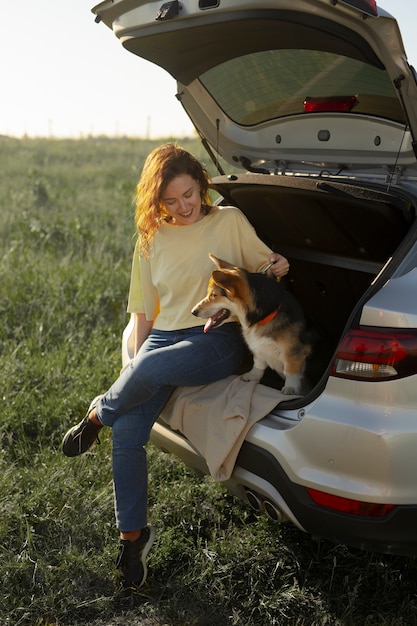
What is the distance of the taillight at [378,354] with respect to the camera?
2533mm

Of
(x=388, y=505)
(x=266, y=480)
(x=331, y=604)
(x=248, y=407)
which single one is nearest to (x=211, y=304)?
(x=248, y=407)

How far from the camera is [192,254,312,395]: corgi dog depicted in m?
3.21

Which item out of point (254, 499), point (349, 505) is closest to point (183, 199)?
point (254, 499)

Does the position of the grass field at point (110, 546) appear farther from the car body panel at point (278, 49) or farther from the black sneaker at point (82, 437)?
the car body panel at point (278, 49)

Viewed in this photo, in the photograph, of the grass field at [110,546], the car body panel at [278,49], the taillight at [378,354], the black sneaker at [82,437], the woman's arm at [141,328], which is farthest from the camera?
the woman's arm at [141,328]

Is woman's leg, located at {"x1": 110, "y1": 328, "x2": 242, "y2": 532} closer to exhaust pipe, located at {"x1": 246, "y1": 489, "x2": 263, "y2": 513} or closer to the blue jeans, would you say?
the blue jeans

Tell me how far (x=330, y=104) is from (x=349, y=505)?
210cm

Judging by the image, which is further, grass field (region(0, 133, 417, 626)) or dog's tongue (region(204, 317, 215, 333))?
dog's tongue (region(204, 317, 215, 333))

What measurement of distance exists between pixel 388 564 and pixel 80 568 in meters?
1.38

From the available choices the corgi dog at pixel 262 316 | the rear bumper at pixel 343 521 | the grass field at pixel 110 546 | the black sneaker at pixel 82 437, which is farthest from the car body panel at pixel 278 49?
the grass field at pixel 110 546

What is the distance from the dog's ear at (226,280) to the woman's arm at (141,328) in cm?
63

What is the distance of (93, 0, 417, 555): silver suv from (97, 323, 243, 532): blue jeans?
0.18m

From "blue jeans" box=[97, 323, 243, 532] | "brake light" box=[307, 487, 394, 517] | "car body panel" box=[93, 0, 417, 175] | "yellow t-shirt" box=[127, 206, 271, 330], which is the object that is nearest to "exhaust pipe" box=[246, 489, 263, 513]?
"brake light" box=[307, 487, 394, 517]

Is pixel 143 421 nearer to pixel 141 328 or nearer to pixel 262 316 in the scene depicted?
pixel 141 328
